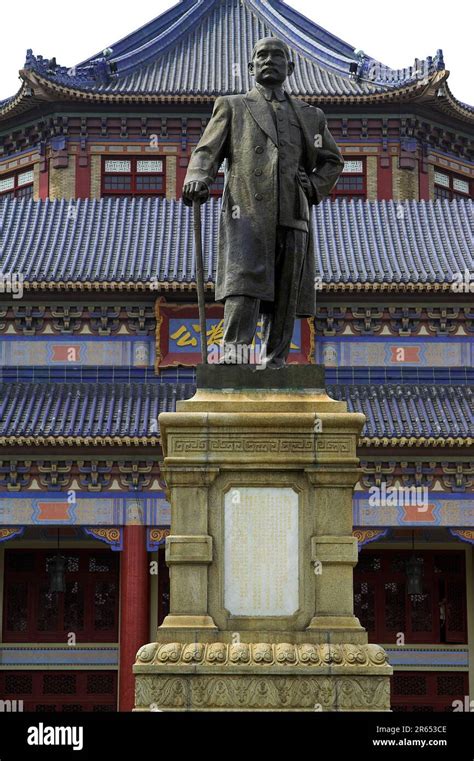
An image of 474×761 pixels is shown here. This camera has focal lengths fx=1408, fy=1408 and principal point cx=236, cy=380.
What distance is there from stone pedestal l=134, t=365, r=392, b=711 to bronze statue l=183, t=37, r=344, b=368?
0.73 metres

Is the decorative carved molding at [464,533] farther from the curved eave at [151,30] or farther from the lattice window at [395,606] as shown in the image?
the curved eave at [151,30]

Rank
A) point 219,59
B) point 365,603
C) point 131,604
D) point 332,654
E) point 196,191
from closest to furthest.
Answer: point 332,654 → point 196,191 → point 131,604 → point 365,603 → point 219,59

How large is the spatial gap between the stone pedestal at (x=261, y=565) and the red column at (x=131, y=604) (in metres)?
15.6

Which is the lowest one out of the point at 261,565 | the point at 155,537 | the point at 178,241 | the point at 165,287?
the point at 155,537

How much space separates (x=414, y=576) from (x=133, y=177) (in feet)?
47.7

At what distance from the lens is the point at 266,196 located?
10.1m

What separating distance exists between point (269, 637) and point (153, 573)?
15.9 metres

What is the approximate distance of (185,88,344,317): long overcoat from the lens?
396 inches

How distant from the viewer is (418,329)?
2681 cm

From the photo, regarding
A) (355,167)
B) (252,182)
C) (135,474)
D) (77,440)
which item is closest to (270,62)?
(252,182)

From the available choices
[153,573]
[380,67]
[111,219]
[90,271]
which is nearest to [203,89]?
[380,67]

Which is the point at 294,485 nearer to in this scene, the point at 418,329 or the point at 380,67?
the point at 418,329

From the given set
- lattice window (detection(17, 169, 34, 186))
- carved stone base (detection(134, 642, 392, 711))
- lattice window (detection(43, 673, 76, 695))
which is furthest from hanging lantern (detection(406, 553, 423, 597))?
carved stone base (detection(134, 642, 392, 711))

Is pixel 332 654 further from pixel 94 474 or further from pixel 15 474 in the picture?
pixel 15 474
